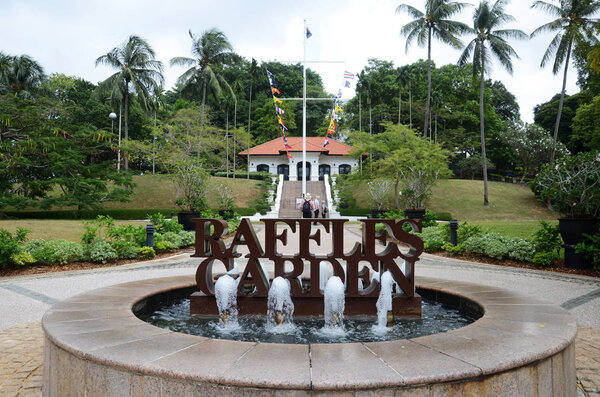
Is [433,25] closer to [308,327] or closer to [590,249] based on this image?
Result: [590,249]

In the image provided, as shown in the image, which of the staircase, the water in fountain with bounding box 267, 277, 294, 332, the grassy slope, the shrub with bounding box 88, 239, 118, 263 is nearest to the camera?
the water in fountain with bounding box 267, 277, 294, 332

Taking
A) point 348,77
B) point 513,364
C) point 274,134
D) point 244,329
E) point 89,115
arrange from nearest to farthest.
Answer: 1. point 513,364
2. point 244,329
3. point 348,77
4. point 89,115
5. point 274,134

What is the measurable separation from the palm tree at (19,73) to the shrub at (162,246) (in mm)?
35010

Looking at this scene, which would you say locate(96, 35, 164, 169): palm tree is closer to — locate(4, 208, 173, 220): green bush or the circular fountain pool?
locate(4, 208, 173, 220): green bush

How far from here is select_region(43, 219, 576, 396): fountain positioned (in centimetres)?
224

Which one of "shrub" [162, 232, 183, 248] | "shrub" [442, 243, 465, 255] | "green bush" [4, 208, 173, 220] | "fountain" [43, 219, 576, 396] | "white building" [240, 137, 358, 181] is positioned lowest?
"shrub" [442, 243, 465, 255]

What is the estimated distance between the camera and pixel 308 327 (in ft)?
13.7

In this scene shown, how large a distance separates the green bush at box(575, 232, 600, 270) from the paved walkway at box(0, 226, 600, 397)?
0.61 metres

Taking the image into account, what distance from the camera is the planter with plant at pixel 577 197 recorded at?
28.0ft

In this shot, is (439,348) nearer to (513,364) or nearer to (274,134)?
(513,364)

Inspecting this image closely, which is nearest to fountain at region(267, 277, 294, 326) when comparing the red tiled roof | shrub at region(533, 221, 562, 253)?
shrub at region(533, 221, 562, 253)

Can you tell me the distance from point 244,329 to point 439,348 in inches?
81.2

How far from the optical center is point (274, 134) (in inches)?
1919

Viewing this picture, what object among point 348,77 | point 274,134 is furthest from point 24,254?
point 274,134
